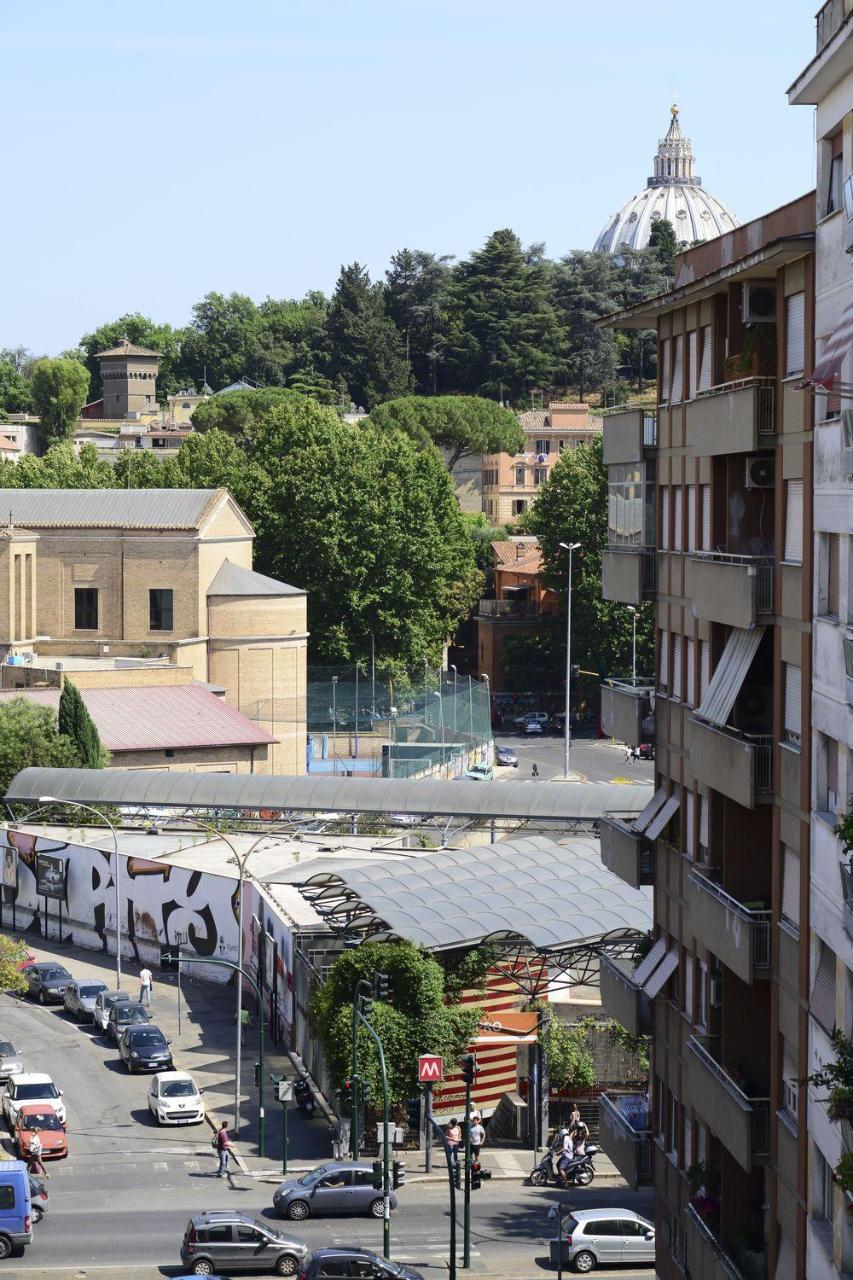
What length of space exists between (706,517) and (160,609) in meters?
72.0

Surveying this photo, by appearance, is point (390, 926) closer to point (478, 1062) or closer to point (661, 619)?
point (478, 1062)

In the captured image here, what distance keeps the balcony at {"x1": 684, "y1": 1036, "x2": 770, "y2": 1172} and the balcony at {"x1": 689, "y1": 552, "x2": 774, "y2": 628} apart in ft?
17.9

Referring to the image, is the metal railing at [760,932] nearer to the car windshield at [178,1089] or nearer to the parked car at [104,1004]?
the car windshield at [178,1089]

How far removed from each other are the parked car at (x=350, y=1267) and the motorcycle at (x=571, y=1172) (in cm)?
843

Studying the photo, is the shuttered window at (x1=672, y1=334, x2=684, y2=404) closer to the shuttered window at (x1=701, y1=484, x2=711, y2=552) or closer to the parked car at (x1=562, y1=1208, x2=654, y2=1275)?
the shuttered window at (x1=701, y1=484, x2=711, y2=552)

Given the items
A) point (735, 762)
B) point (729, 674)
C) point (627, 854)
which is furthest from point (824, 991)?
point (627, 854)

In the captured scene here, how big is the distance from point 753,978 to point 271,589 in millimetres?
75699

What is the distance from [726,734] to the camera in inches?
1010

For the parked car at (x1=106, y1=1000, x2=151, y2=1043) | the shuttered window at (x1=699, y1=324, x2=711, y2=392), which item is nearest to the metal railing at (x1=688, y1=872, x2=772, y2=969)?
the shuttered window at (x1=699, y1=324, x2=711, y2=392)

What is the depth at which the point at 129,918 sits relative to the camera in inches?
2512

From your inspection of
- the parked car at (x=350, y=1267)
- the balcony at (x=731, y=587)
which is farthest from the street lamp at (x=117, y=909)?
the balcony at (x=731, y=587)

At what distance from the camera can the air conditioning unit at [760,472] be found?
2630 cm

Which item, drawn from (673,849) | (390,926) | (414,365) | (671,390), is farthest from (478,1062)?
(414,365)

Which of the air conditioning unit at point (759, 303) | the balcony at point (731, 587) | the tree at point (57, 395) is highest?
the tree at point (57, 395)
